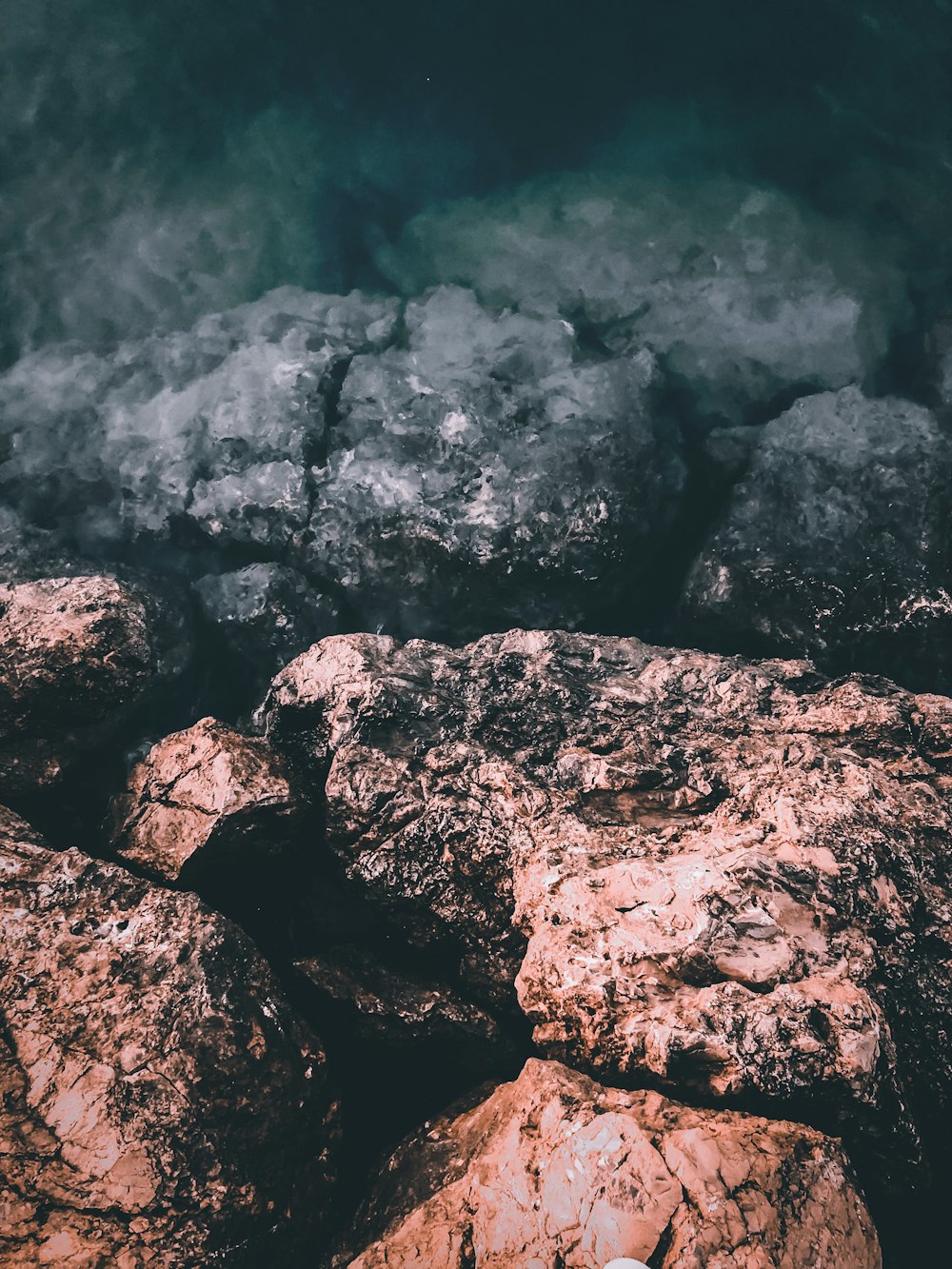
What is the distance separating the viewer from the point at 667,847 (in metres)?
2.80

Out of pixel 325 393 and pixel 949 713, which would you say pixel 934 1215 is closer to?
pixel 949 713

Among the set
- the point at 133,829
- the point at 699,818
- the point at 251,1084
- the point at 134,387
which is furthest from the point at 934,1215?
the point at 134,387

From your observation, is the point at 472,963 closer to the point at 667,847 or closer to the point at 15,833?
the point at 667,847

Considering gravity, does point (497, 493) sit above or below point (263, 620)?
above

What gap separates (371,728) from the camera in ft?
10.8

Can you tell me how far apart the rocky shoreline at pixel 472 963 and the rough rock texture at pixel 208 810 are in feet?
0.04

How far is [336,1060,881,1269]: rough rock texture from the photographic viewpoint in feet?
6.47

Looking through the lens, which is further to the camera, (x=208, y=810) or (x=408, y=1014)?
(x=208, y=810)

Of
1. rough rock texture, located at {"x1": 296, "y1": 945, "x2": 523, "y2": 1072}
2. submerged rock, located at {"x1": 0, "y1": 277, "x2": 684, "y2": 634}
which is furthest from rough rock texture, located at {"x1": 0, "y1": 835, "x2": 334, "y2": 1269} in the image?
submerged rock, located at {"x1": 0, "y1": 277, "x2": 684, "y2": 634}

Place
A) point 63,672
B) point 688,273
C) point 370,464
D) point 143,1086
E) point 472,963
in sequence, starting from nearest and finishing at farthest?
1. point 143,1086
2. point 472,963
3. point 63,672
4. point 370,464
5. point 688,273

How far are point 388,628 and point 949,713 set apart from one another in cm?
277

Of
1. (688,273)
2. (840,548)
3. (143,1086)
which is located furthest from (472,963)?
(688,273)

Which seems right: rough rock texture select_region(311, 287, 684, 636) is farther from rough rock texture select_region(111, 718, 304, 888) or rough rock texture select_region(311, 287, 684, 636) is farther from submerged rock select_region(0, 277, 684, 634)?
rough rock texture select_region(111, 718, 304, 888)

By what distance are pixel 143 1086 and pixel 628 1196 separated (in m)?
1.49
